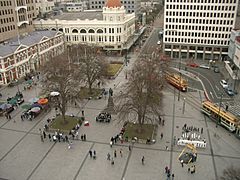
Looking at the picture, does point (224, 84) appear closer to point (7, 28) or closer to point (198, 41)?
point (198, 41)

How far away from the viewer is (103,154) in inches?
1751

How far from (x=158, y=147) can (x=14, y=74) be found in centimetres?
4958

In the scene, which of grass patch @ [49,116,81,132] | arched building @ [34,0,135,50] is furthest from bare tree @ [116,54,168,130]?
arched building @ [34,0,135,50]

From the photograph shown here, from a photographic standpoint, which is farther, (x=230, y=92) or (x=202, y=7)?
(x=202, y=7)

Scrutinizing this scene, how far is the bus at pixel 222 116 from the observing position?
5025cm

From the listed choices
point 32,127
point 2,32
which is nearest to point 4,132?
point 32,127

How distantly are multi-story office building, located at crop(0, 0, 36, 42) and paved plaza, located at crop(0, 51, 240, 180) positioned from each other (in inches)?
1896

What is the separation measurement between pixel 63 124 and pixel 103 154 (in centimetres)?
1237

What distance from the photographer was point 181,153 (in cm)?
4456

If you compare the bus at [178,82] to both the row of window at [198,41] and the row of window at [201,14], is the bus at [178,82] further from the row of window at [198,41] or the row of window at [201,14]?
the row of window at [201,14]

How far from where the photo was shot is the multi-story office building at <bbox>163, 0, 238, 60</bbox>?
90081 millimetres

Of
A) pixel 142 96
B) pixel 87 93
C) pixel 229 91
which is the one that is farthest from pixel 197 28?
pixel 142 96

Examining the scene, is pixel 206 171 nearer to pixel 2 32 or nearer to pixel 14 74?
pixel 14 74

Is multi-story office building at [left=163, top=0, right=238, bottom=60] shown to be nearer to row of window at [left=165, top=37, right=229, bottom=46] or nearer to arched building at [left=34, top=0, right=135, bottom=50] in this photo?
row of window at [left=165, top=37, right=229, bottom=46]
